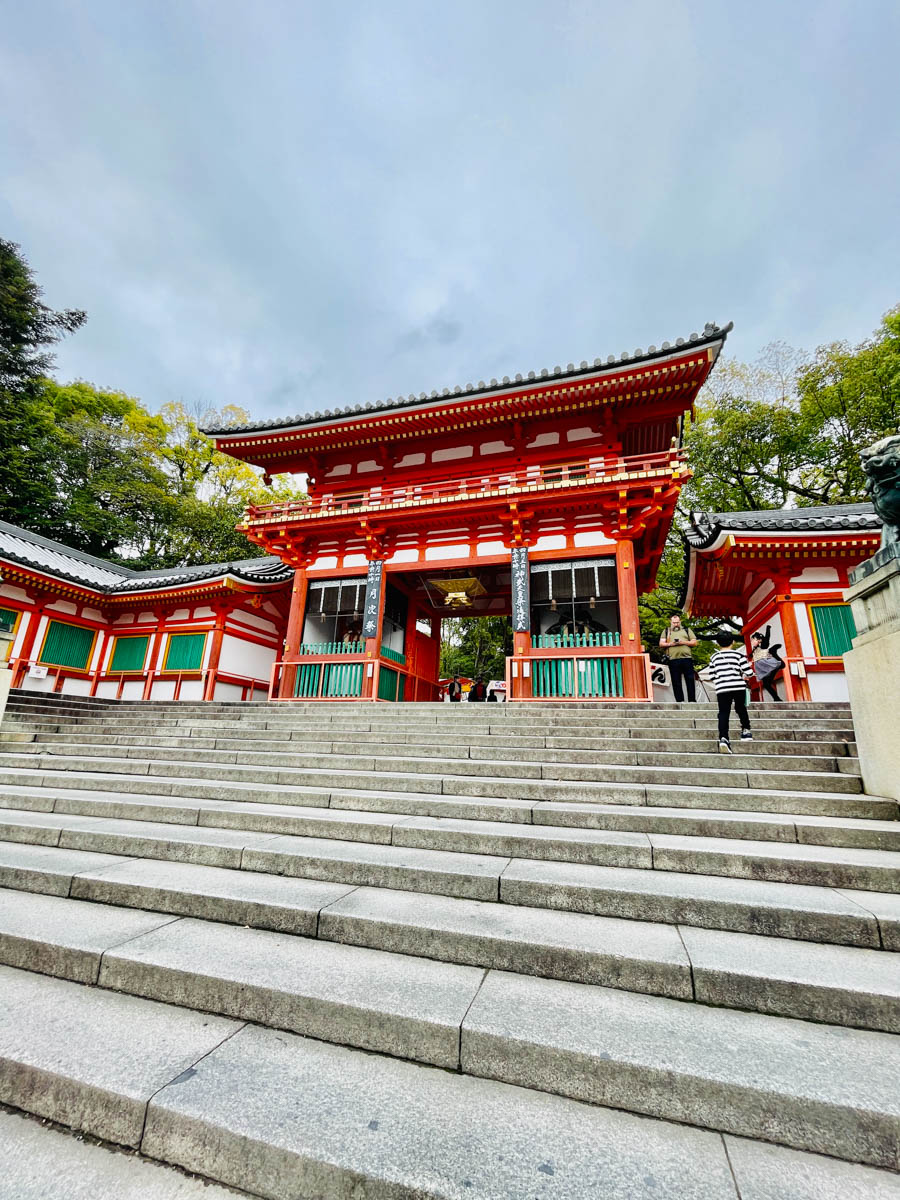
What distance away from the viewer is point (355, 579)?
41.2 ft

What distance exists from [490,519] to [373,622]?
368 centimetres

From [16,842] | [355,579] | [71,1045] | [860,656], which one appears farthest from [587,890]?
[355,579]

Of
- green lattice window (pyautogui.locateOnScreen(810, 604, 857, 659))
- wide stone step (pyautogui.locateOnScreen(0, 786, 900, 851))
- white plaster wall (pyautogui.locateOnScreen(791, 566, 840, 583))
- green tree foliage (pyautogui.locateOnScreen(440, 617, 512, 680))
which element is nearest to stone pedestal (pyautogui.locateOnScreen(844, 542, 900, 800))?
wide stone step (pyautogui.locateOnScreen(0, 786, 900, 851))

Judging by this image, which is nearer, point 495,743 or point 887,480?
point 887,480

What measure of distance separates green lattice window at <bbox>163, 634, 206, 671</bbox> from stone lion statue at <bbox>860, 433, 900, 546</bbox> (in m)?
15.0

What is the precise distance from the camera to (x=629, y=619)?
10.2 m

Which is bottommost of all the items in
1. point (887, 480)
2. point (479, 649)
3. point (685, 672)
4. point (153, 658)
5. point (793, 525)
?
point (685, 672)

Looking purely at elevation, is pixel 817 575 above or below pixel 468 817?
above

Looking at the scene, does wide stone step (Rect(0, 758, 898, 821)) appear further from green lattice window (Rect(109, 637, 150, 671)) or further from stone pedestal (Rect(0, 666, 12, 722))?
green lattice window (Rect(109, 637, 150, 671))

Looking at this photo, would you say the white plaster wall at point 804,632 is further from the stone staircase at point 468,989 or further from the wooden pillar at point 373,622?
the wooden pillar at point 373,622

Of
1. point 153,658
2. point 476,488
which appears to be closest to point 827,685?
Result: point 476,488

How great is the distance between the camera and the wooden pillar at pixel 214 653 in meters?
14.0

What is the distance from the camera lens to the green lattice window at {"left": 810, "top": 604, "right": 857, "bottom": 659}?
10.3 m

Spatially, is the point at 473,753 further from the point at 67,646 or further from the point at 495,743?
the point at 67,646
